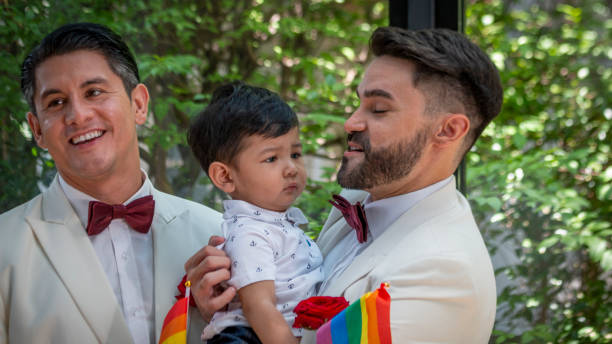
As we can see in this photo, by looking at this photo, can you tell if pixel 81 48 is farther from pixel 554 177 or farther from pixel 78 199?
pixel 554 177

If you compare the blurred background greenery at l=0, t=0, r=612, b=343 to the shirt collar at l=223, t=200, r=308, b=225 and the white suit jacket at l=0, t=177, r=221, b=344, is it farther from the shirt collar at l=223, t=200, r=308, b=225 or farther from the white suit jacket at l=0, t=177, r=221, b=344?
the white suit jacket at l=0, t=177, r=221, b=344

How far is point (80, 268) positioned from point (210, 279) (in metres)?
0.42

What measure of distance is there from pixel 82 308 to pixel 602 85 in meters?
3.21

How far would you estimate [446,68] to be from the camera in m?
1.75

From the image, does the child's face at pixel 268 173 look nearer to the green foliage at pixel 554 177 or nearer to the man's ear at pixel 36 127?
the man's ear at pixel 36 127

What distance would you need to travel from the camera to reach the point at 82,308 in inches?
68.0

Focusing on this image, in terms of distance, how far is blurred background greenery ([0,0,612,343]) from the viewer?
311cm

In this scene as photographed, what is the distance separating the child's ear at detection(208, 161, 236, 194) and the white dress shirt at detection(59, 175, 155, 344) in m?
0.32

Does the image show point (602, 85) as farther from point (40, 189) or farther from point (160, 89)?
point (40, 189)

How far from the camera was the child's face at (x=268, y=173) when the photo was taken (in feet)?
6.00

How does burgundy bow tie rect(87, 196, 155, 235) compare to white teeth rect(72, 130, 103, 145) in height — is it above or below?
below

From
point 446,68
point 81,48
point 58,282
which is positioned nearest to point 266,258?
point 58,282

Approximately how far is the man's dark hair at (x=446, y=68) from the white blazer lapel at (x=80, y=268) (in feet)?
3.63

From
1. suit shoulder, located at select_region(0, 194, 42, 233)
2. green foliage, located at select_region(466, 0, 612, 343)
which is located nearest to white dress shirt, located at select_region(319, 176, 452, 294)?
suit shoulder, located at select_region(0, 194, 42, 233)
